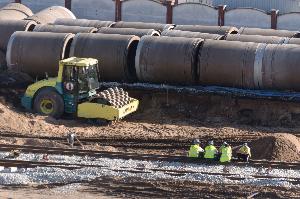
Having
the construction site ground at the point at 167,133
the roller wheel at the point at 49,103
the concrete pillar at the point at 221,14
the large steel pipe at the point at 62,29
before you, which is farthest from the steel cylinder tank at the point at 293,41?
the concrete pillar at the point at 221,14

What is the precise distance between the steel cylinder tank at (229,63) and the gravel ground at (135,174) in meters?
6.40

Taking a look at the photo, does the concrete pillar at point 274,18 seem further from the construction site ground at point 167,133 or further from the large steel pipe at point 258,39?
the construction site ground at point 167,133

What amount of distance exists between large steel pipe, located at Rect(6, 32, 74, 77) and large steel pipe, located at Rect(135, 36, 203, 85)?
2.72m

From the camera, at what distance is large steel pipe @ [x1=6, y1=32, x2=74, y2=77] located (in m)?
23.9

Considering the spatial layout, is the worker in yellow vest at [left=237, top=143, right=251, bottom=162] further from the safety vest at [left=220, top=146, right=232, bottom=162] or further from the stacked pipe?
the stacked pipe

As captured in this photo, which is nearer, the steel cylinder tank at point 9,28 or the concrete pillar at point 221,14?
the steel cylinder tank at point 9,28

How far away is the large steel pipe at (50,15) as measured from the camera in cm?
2948

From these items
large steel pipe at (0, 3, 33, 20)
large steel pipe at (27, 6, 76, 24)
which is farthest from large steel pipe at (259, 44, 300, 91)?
large steel pipe at (0, 3, 33, 20)

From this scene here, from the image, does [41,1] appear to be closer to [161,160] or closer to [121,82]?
[121,82]

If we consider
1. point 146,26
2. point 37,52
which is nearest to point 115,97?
point 37,52

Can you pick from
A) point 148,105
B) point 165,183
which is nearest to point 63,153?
point 165,183

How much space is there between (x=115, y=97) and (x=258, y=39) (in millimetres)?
6250

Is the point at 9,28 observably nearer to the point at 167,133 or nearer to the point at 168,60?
the point at 168,60

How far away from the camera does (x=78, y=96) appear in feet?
69.4
